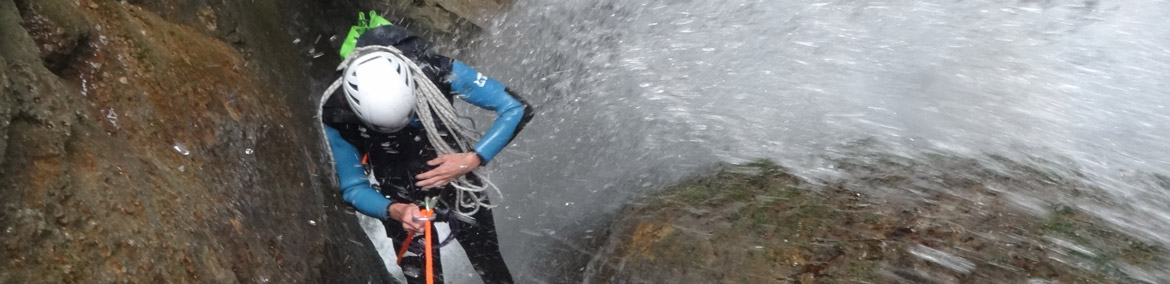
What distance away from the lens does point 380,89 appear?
10.6 feet

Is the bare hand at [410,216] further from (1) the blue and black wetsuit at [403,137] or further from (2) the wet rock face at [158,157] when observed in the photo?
(2) the wet rock face at [158,157]

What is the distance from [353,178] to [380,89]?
0.69 m

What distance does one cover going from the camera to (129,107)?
11.1ft

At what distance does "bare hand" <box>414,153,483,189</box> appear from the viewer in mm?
3579

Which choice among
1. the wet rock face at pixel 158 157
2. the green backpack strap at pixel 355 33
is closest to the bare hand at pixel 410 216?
the wet rock face at pixel 158 157

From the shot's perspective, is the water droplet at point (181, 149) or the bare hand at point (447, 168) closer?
the water droplet at point (181, 149)

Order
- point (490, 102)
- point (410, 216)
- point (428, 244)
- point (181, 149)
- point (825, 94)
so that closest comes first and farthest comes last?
point (428, 244) → point (410, 216) → point (181, 149) → point (490, 102) → point (825, 94)

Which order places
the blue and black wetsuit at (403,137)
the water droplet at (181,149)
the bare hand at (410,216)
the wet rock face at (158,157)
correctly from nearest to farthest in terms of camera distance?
the wet rock face at (158,157)
the bare hand at (410,216)
the water droplet at (181,149)
the blue and black wetsuit at (403,137)

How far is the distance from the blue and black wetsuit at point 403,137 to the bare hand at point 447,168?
0.07 m

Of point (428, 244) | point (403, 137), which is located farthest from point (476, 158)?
point (428, 244)

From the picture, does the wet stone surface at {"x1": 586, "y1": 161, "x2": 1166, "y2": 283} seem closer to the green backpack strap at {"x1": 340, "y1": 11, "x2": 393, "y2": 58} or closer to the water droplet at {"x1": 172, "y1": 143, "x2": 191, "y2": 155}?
the green backpack strap at {"x1": 340, "y1": 11, "x2": 393, "y2": 58}

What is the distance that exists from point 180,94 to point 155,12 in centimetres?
87

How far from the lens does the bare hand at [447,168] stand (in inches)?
Answer: 141

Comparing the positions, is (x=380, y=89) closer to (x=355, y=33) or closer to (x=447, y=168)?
(x=447, y=168)
